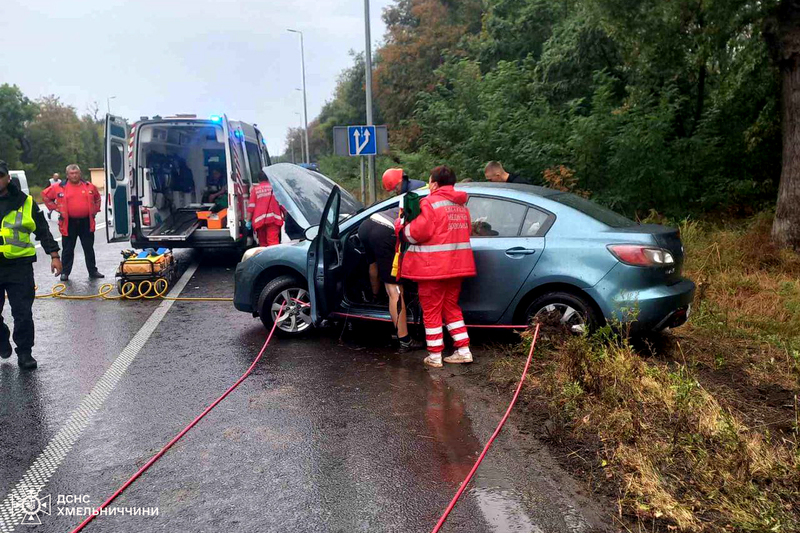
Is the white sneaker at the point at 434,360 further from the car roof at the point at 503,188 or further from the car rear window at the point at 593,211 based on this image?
the car rear window at the point at 593,211

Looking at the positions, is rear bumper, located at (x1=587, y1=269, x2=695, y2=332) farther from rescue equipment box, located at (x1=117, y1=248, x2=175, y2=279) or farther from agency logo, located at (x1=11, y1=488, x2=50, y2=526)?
rescue equipment box, located at (x1=117, y1=248, x2=175, y2=279)

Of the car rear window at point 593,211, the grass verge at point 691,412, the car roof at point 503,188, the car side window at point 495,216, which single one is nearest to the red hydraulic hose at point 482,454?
the grass verge at point 691,412

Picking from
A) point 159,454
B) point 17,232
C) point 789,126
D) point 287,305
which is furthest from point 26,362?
point 789,126

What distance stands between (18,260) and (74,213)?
200 inches

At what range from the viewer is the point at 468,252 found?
6070 millimetres

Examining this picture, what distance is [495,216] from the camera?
6.54m

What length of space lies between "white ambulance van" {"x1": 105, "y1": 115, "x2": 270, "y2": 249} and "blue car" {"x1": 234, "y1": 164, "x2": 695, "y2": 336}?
4.69 metres

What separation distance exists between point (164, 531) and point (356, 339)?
383 cm

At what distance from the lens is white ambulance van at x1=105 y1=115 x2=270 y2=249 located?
11.7 m

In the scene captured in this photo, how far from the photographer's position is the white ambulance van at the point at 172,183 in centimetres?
1170

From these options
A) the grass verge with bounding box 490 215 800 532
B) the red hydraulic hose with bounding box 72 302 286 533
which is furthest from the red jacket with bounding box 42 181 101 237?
the grass verge with bounding box 490 215 800 532

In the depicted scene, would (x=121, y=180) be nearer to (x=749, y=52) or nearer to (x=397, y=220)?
(x=397, y=220)

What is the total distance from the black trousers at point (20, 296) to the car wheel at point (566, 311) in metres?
4.34

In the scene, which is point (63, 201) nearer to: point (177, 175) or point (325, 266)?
point (177, 175)
